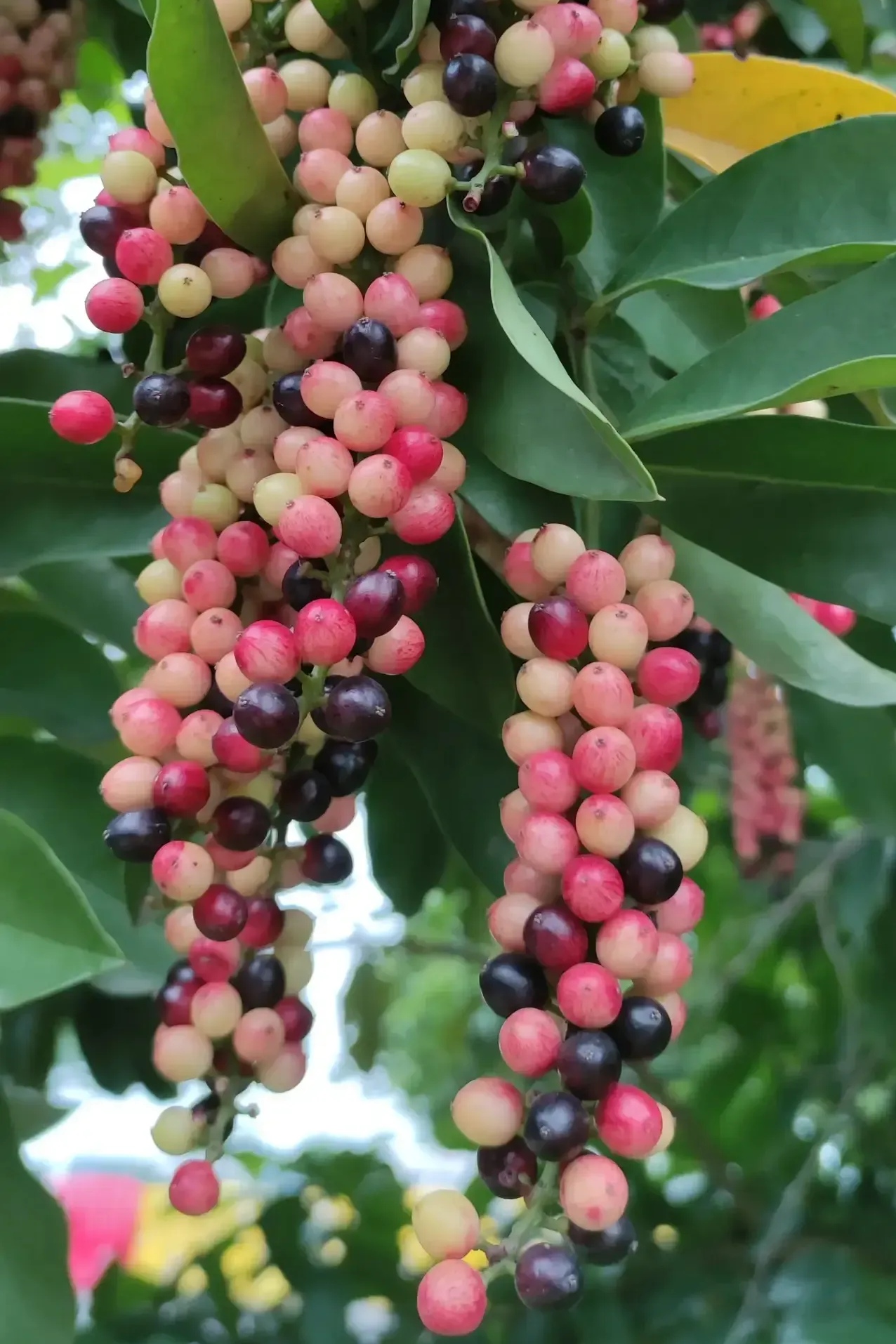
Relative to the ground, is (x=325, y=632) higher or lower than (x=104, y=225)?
lower

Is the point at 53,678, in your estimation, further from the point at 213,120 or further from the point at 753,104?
the point at 753,104

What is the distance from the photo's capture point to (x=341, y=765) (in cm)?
34

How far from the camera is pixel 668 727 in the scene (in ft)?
1.02

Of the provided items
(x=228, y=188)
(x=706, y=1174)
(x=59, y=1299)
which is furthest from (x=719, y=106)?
(x=706, y=1174)

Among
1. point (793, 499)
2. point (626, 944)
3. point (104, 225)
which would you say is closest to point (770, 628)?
point (793, 499)

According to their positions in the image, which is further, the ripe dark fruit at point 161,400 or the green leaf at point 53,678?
the green leaf at point 53,678

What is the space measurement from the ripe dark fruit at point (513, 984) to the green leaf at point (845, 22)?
1.39 feet

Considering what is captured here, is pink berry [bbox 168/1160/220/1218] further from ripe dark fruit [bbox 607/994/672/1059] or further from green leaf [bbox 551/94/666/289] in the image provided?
green leaf [bbox 551/94/666/289]

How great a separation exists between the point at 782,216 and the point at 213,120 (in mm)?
194

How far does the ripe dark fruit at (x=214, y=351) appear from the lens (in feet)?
1.04

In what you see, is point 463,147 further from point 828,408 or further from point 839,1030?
point 839,1030

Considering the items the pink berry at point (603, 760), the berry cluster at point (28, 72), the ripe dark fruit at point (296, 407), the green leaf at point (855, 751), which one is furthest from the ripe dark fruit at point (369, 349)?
the green leaf at point (855, 751)

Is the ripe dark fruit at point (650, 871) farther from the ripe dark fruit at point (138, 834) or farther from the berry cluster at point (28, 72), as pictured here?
the berry cluster at point (28, 72)

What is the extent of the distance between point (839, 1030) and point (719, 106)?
0.83m
